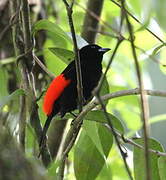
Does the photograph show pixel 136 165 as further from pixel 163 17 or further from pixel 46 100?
pixel 163 17

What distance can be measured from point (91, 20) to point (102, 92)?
1093 millimetres

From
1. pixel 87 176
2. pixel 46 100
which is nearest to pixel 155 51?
pixel 87 176

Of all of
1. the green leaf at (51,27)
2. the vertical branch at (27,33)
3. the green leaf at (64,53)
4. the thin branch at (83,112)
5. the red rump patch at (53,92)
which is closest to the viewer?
the thin branch at (83,112)

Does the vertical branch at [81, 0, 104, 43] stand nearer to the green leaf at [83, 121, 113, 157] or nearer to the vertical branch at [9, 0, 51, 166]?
the vertical branch at [9, 0, 51, 166]

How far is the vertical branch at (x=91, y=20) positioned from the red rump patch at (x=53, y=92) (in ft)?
1.62

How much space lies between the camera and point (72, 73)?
10.3 ft

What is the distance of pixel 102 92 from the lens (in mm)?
2502

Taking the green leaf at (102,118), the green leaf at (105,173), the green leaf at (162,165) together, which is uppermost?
the green leaf at (102,118)

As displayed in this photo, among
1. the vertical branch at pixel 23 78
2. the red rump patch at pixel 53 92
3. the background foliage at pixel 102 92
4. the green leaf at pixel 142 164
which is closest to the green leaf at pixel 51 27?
the background foliage at pixel 102 92

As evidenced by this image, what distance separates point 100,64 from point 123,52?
0.19 meters

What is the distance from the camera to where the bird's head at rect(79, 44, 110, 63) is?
341cm

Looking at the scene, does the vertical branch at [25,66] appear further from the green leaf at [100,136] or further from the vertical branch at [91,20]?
the vertical branch at [91,20]

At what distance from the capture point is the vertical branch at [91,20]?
333cm

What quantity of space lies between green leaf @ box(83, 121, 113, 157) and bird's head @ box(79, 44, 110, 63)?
40.7 inches
